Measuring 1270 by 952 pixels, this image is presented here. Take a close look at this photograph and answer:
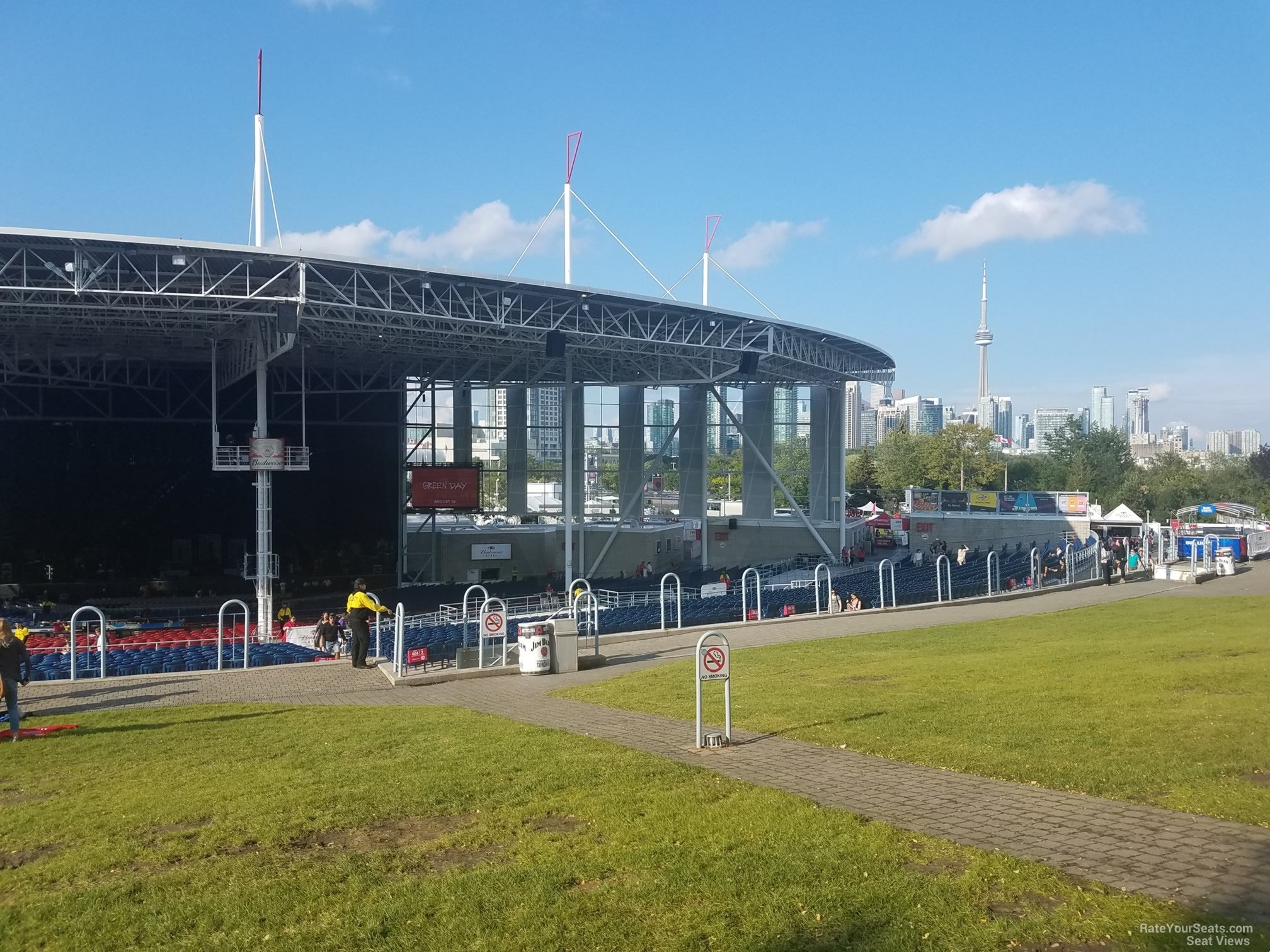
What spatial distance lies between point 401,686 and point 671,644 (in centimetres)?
684

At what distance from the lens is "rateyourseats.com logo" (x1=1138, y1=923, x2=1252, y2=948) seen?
→ 4188mm

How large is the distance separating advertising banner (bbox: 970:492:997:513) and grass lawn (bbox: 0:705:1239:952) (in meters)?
43.5

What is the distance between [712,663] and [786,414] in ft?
144

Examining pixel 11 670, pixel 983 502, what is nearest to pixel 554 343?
pixel 11 670

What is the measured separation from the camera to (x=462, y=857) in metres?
5.69

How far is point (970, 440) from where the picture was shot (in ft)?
304

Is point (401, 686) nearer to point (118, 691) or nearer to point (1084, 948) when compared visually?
point (118, 691)

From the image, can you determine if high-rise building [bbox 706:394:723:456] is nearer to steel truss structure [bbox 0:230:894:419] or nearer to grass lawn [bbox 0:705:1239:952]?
steel truss structure [bbox 0:230:894:419]

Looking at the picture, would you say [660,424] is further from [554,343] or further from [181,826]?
[181,826]

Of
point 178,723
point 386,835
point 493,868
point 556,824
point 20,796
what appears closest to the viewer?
point 493,868

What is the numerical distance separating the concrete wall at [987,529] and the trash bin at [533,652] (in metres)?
35.5

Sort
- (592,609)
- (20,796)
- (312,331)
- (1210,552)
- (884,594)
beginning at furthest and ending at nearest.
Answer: (1210,552), (312,331), (884,594), (592,609), (20,796)

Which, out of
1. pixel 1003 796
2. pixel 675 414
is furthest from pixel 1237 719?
pixel 675 414

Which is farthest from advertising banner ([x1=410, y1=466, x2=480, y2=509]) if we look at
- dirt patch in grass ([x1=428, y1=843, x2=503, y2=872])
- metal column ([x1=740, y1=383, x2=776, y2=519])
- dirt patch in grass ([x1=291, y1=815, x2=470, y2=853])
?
dirt patch in grass ([x1=428, y1=843, x2=503, y2=872])
